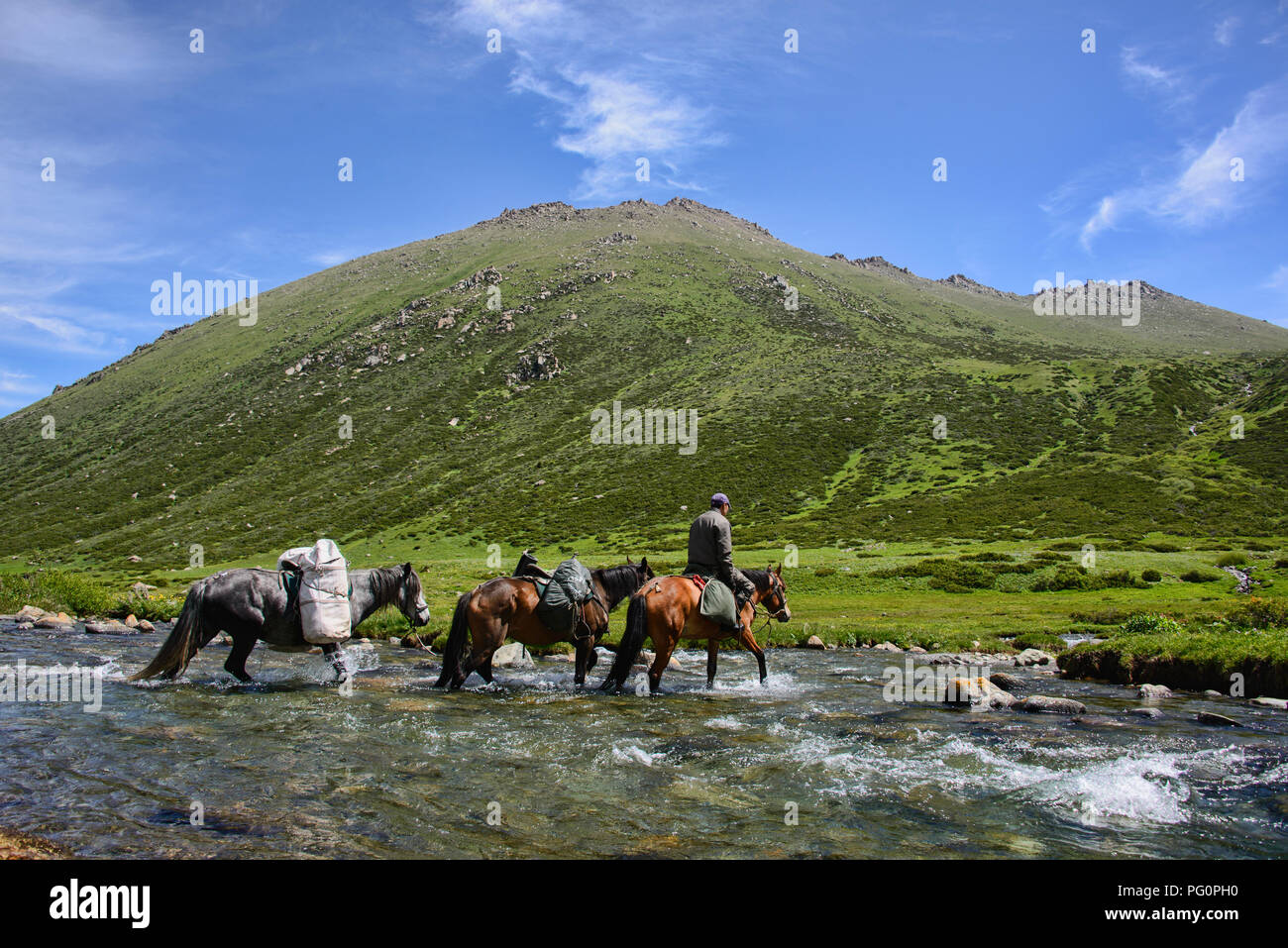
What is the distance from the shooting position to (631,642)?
41.8 ft

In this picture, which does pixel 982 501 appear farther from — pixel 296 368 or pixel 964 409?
pixel 296 368

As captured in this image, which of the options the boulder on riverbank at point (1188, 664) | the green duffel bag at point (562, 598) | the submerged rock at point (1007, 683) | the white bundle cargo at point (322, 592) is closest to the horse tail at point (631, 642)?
the green duffel bag at point (562, 598)

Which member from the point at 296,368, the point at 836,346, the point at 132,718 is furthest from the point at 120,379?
the point at 132,718

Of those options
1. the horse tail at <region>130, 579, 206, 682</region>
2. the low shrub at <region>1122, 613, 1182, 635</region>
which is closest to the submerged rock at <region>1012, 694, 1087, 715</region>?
the low shrub at <region>1122, 613, 1182, 635</region>

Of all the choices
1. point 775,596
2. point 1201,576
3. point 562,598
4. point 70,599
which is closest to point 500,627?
point 562,598

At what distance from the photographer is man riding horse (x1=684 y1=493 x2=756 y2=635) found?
1338 cm

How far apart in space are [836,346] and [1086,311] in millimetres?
118186

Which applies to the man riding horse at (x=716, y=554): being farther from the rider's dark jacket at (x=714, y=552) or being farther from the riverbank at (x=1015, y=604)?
the riverbank at (x=1015, y=604)

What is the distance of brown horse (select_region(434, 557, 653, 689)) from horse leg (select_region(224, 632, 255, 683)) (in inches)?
137

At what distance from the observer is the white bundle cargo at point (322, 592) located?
12.5 metres

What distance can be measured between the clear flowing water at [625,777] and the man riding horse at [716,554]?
7.43ft

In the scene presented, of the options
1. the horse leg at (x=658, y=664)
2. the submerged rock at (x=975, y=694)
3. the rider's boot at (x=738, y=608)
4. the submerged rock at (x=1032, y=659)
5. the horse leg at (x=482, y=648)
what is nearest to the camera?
the submerged rock at (x=975, y=694)

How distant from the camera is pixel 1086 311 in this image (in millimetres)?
187125

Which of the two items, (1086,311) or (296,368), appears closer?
(296,368)
